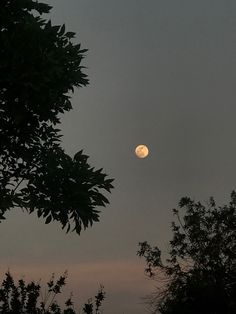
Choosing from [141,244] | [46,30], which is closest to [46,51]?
[46,30]

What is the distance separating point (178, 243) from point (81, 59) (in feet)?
79.4

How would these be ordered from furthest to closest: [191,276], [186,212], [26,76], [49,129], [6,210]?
1. [186,212]
2. [191,276]
3. [49,129]
4. [6,210]
5. [26,76]

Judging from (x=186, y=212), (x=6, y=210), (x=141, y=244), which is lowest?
(x=6, y=210)

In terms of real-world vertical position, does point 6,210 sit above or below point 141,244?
below

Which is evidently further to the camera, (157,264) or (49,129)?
(157,264)

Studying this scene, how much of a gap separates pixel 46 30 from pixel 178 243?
2587 centimetres

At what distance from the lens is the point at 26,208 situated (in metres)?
20.9

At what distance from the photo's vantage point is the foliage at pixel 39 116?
19531mm

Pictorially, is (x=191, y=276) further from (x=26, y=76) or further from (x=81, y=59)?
(x=26, y=76)

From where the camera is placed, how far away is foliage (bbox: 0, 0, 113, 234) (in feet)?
64.1

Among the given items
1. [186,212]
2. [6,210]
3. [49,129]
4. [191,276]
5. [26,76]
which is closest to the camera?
[26,76]

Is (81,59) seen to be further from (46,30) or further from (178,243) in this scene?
(178,243)

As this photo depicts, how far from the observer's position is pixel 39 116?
2173 cm

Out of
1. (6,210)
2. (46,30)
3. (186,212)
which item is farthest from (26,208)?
(186,212)
